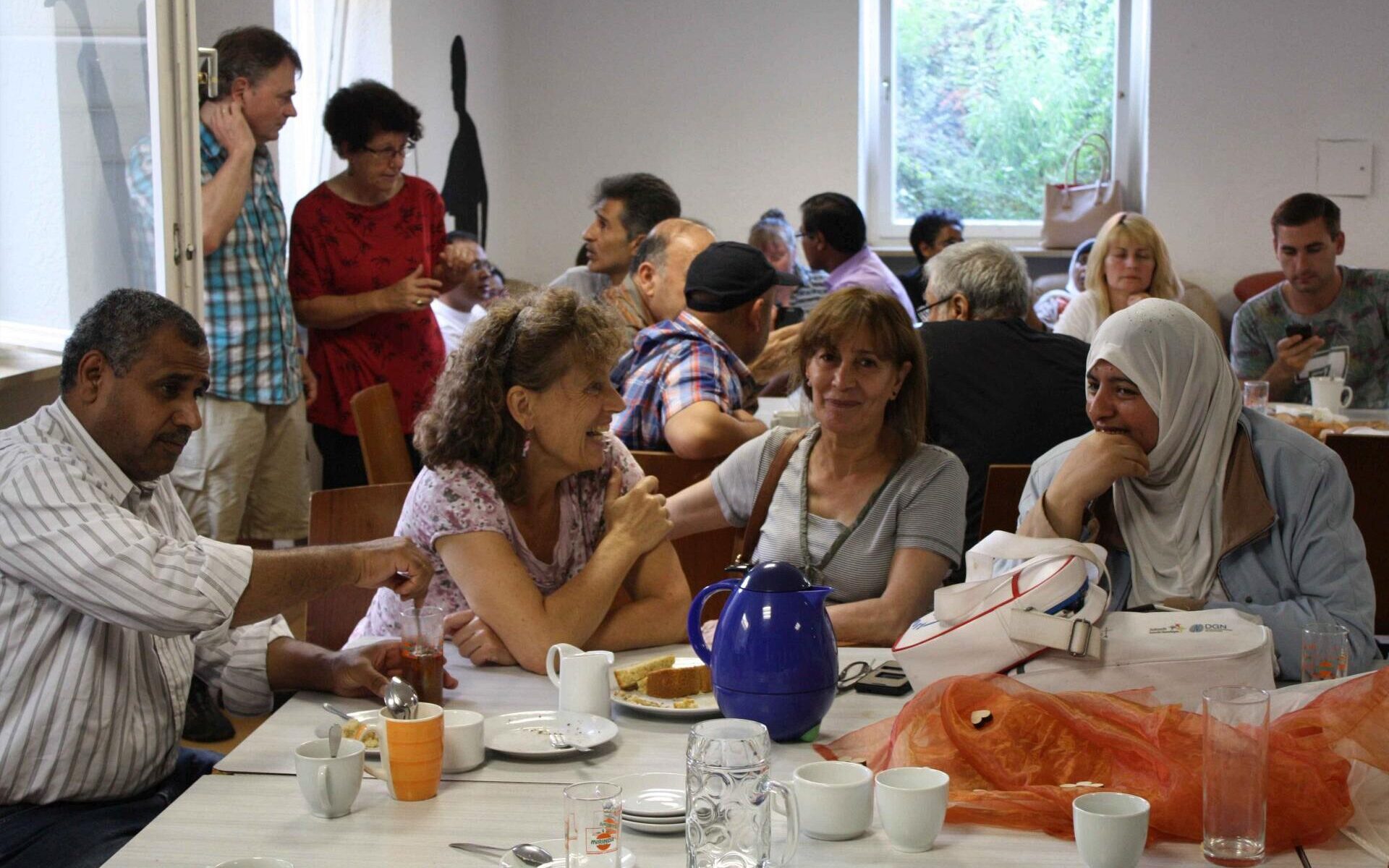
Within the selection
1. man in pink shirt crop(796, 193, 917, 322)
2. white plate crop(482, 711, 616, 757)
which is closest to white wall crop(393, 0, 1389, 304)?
man in pink shirt crop(796, 193, 917, 322)

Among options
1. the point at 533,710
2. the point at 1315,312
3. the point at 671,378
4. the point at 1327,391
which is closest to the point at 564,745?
the point at 533,710

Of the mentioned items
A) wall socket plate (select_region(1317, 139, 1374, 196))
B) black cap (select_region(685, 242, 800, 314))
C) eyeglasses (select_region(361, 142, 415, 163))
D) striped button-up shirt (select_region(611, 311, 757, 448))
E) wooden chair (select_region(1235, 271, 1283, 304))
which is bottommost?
striped button-up shirt (select_region(611, 311, 757, 448))

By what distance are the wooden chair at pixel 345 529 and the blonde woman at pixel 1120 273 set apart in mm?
3022

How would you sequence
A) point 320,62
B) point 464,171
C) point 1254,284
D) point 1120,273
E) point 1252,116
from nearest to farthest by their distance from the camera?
point 1120,273, point 320,62, point 464,171, point 1254,284, point 1252,116

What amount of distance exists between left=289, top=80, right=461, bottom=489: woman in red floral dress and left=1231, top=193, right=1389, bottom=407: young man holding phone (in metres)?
2.94

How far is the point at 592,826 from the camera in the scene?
1.25 metres

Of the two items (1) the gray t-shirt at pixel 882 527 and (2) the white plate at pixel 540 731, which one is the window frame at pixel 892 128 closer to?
(1) the gray t-shirt at pixel 882 527

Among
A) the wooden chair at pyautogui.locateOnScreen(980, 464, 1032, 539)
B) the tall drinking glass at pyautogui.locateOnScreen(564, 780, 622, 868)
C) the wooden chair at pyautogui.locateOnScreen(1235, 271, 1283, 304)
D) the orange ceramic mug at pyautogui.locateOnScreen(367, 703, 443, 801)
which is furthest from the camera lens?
the wooden chair at pyautogui.locateOnScreen(1235, 271, 1283, 304)

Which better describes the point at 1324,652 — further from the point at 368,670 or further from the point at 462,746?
the point at 368,670

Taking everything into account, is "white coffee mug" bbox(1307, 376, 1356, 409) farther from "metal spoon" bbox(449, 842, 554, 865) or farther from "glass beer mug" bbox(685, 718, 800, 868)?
"metal spoon" bbox(449, 842, 554, 865)

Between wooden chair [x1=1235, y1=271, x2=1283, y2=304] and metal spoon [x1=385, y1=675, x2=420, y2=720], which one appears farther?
wooden chair [x1=1235, y1=271, x2=1283, y2=304]

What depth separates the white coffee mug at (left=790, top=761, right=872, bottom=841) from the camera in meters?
1.38

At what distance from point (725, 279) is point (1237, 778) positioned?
7.43 ft

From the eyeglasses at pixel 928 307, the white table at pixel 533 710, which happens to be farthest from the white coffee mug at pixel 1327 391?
the white table at pixel 533 710
